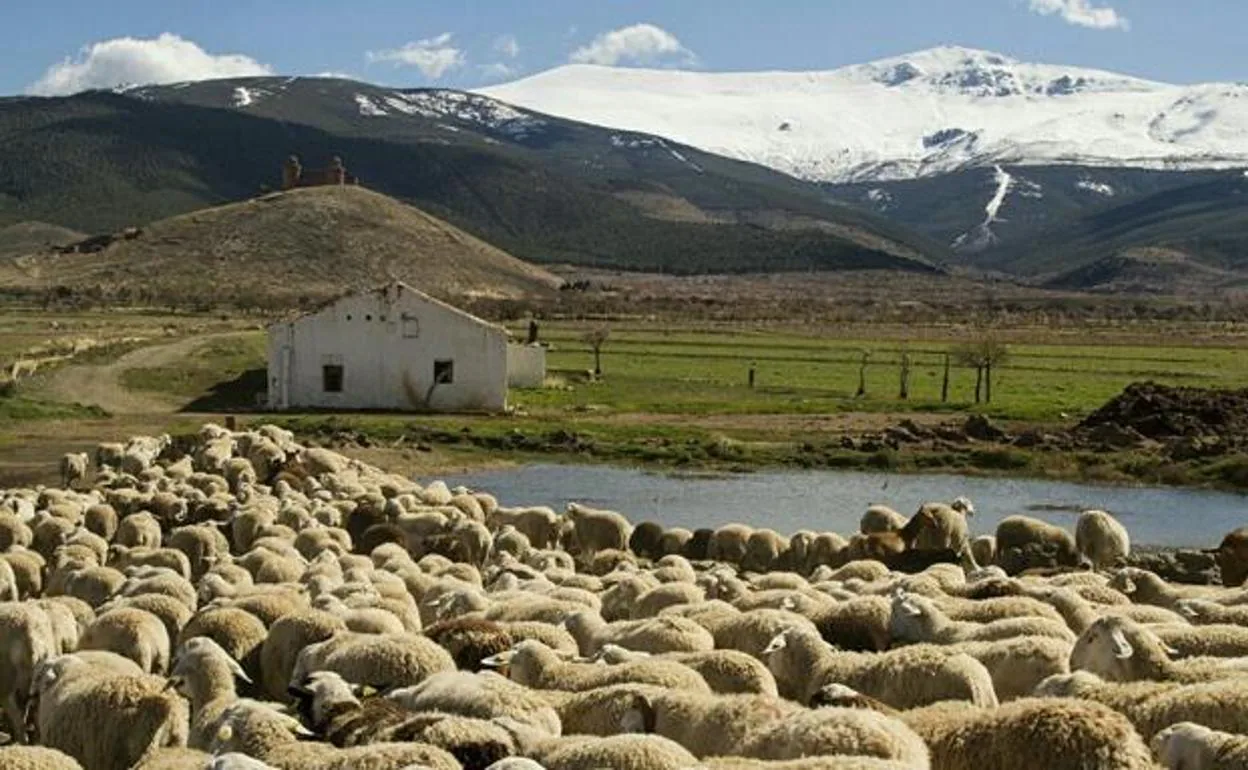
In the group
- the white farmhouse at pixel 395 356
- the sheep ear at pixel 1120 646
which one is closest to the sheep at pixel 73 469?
the white farmhouse at pixel 395 356

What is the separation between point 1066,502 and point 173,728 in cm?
2872

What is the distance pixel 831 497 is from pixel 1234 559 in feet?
45.7

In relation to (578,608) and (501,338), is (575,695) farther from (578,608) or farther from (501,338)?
(501,338)

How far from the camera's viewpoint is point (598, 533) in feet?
84.0

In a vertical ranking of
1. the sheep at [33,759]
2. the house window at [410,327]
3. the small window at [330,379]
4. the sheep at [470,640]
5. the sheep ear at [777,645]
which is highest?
the house window at [410,327]

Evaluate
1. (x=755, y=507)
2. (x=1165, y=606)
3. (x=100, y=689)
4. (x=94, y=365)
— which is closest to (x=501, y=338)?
(x=94, y=365)

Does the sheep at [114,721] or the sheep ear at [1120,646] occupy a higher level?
the sheep ear at [1120,646]

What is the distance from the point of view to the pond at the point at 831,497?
107 feet

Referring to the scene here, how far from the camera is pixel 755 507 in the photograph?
113ft

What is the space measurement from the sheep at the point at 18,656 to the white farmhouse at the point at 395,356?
39627 millimetres

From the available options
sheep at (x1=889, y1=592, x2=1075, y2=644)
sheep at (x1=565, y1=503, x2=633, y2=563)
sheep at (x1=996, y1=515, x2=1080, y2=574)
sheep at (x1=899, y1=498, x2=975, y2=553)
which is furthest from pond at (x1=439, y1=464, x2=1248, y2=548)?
sheep at (x1=889, y1=592, x2=1075, y2=644)

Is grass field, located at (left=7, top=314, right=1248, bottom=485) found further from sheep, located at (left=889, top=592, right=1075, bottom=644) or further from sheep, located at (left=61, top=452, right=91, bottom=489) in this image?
sheep, located at (left=889, top=592, right=1075, bottom=644)

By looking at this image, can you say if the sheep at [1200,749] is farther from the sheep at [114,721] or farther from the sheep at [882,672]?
the sheep at [114,721]

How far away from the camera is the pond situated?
32469 mm
